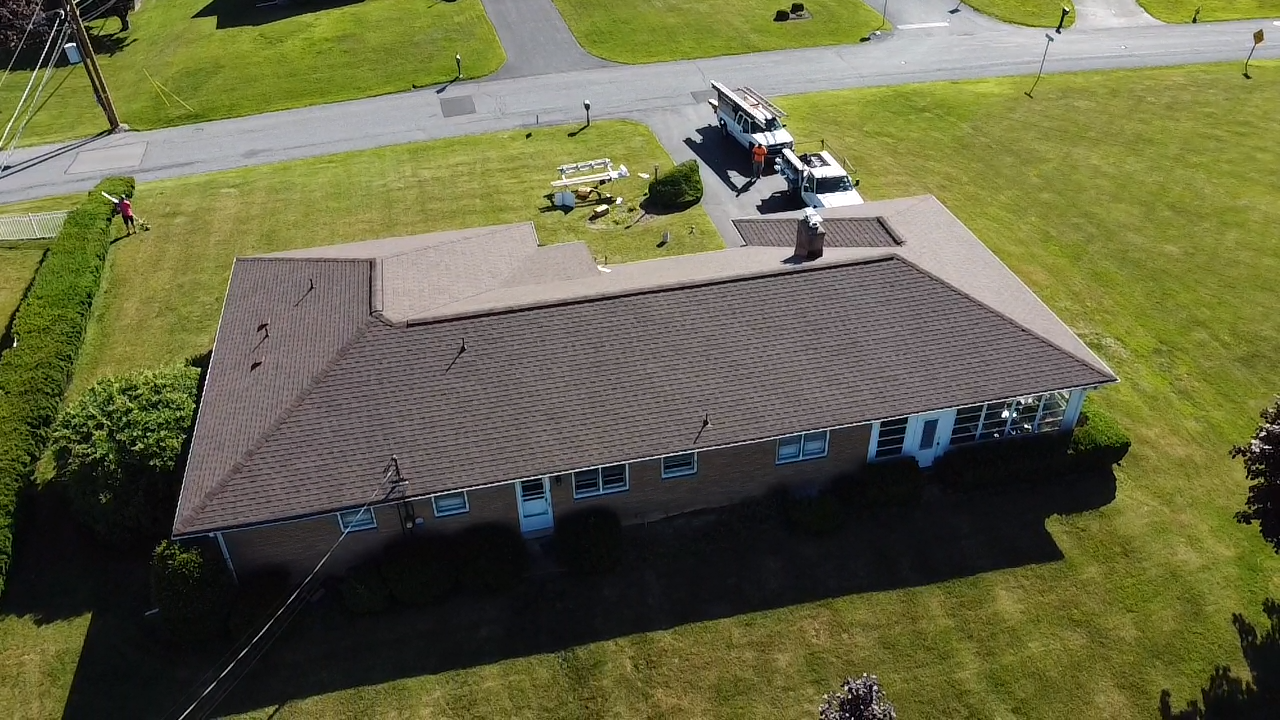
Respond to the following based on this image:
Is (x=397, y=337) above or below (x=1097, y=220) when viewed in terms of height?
above

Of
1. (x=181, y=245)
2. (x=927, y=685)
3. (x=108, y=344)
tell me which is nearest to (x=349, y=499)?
(x=927, y=685)

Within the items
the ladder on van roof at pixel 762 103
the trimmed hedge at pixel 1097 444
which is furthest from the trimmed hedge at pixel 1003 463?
the ladder on van roof at pixel 762 103

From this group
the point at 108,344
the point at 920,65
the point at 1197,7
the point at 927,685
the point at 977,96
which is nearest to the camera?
the point at 927,685

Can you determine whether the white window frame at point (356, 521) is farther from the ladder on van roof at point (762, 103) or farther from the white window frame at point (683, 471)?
the ladder on van roof at point (762, 103)

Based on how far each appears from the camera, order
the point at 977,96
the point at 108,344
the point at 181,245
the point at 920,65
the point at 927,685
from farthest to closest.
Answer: the point at 920,65 < the point at 977,96 < the point at 181,245 < the point at 108,344 < the point at 927,685

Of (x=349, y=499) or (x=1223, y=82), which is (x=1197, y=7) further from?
(x=349, y=499)

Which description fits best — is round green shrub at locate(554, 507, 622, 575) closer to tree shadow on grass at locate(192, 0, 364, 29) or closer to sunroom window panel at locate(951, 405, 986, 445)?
sunroom window panel at locate(951, 405, 986, 445)
